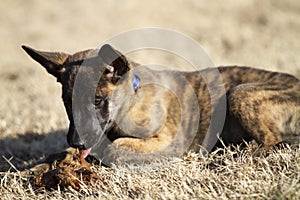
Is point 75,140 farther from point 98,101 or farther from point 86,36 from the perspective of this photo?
point 86,36

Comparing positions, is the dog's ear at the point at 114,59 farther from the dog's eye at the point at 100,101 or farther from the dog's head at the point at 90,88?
the dog's eye at the point at 100,101

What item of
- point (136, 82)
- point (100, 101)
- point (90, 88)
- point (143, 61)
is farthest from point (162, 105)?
point (143, 61)

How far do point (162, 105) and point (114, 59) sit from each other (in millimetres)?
1144

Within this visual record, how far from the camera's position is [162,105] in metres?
5.96

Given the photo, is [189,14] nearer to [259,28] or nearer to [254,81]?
[259,28]

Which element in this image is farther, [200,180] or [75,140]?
[75,140]

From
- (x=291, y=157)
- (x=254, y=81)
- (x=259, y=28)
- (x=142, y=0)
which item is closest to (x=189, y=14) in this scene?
(x=142, y=0)

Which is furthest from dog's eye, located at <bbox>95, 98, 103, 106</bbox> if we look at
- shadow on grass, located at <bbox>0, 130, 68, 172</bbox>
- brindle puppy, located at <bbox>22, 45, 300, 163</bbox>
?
shadow on grass, located at <bbox>0, 130, 68, 172</bbox>

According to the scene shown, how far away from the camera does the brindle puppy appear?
511 cm

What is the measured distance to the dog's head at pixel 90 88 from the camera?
5.02 metres

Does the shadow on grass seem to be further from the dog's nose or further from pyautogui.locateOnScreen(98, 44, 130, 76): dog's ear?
pyautogui.locateOnScreen(98, 44, 130, 76): dog's ear

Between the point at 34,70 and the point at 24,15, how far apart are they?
5.89 metres

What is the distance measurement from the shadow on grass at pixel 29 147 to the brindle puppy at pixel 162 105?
3.70 ft

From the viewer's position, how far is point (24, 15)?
16641 mm
